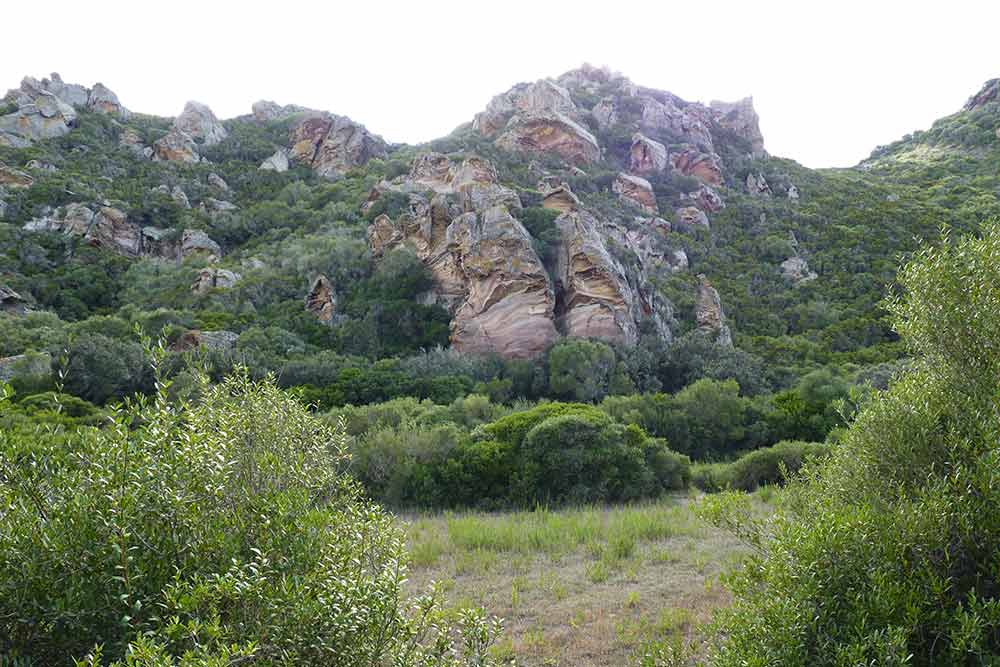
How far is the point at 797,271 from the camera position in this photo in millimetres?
39000

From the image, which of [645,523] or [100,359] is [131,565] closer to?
[645,523]

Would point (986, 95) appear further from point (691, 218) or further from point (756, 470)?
point (756, 470)

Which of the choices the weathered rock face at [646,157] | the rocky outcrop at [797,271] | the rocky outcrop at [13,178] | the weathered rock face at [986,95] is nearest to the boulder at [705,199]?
the weathered rock face at [646,157]

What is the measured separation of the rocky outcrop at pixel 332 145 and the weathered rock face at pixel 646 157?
2634cm

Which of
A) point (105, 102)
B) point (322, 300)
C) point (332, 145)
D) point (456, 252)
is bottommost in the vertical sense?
point (322, 300)

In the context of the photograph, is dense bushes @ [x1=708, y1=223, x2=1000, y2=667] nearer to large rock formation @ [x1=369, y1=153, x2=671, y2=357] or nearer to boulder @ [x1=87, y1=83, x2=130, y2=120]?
large rock formation @ [x1=369, y1=153, x2=671, y2=357]

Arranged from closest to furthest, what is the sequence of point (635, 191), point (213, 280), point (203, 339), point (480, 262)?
point (203, 339) < point (480, 262) < point (213, 280) < point (635, 191)

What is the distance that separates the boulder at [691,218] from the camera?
47.9 m

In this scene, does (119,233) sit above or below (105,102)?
below

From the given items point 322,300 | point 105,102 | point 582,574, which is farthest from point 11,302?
point 105,102

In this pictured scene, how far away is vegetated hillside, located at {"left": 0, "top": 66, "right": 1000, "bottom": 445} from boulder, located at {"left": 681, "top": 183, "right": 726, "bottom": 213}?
23 centimetres

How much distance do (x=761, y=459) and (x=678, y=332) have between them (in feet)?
51.9

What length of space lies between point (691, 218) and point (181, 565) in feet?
166

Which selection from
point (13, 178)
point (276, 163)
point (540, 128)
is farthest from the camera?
point (540, 128)
